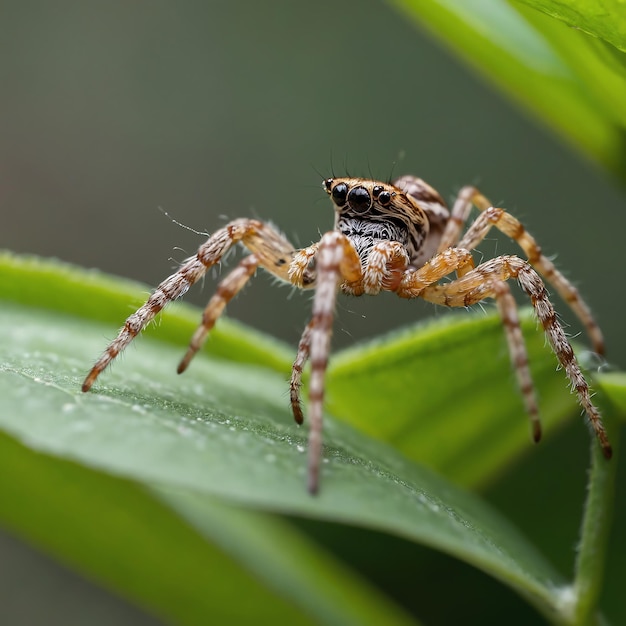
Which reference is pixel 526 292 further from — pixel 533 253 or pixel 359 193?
pixel 359 193

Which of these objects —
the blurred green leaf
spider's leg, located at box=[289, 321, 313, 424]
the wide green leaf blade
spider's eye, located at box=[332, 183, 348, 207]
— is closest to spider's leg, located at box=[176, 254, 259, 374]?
spider's leg, located at box=[289, 321, 313, 424]

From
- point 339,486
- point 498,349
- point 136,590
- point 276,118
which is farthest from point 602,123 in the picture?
point 276,118

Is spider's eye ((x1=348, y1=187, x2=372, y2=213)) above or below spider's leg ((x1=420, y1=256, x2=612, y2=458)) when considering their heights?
below

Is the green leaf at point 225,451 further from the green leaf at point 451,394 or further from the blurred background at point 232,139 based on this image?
the blurred background at point 232,139

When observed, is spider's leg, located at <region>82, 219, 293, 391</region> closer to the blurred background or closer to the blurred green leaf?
the blurred green leaf

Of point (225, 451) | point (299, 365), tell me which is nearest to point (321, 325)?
point (299, 365)

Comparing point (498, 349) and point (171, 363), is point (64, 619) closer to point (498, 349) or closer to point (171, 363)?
point (171, 363)

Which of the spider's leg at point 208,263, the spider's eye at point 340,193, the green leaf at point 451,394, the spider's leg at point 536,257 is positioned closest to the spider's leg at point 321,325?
the green leaf at point 451,394
